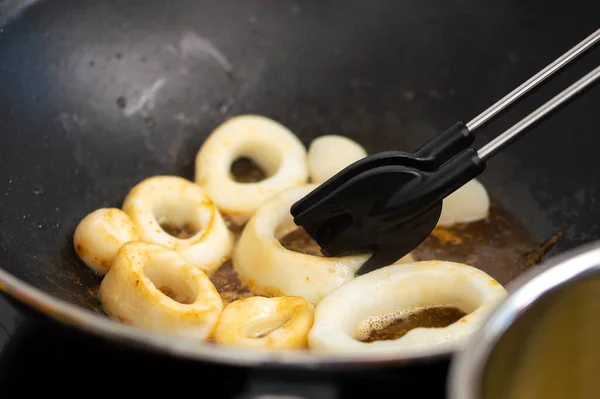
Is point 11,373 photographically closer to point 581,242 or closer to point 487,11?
point 581,242

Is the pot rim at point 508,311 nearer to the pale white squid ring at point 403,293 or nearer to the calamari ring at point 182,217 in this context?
the pale white squid ring at point 403,293

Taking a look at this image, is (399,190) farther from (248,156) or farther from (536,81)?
(248,156)

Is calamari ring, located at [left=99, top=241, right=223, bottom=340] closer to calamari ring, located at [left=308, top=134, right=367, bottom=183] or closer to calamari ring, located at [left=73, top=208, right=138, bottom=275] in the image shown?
calamari ring, located at [left=73, top=208, right=138, bottom=275]

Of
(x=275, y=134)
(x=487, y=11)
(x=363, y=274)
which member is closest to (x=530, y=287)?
(x=363, y=274)

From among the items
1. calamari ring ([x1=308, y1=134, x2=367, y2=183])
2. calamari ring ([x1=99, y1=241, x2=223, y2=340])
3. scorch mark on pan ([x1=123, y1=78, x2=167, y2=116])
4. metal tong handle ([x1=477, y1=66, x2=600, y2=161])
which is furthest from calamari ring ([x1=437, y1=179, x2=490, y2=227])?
scorch mark on pan ([x1=123, y1=78, x2=167, y2=116])

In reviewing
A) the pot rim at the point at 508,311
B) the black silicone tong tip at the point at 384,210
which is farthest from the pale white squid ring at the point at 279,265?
the pot rim at the point at 508,311

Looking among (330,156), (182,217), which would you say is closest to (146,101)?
(182,217)

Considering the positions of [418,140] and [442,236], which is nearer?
[442,236]
